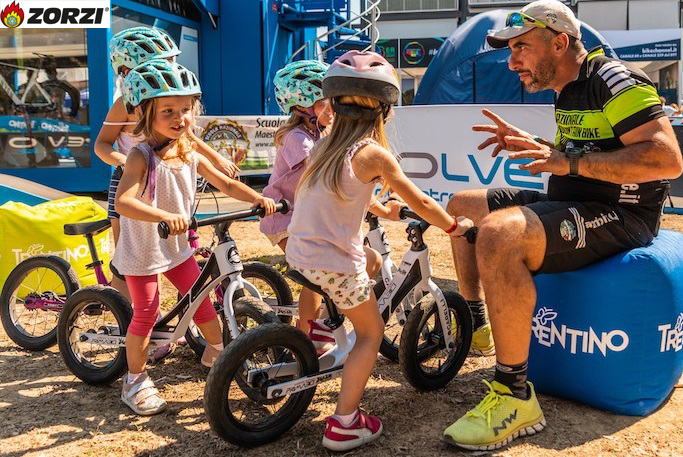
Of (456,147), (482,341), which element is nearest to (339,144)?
(482,341)

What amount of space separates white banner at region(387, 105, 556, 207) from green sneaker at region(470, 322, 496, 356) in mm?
2293

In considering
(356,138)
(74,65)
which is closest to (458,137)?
(356,138)

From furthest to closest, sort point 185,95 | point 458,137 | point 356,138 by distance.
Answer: point 458,137
point 185,95
point 356,138

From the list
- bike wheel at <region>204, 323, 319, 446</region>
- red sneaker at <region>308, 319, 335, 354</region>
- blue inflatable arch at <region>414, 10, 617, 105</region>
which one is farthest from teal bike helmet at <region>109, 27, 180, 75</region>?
blue inflatable arch at <region>414, 10, 617, 105</region>

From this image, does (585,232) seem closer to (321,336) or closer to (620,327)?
(620,327)

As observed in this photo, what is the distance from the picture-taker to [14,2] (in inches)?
438

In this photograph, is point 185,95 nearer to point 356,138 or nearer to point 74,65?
point 356,138

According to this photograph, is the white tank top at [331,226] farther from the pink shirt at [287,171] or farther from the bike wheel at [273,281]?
the bike wheel at [273,281]

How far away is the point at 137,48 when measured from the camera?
415cm

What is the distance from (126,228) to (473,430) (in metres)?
1.88

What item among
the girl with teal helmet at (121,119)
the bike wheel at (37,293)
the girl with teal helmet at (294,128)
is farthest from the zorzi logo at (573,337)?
the bike wheel at (37,293)

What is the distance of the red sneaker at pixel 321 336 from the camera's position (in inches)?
134

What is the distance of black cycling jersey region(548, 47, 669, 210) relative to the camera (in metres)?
3.14

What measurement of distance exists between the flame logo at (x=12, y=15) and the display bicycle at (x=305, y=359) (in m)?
9.69
